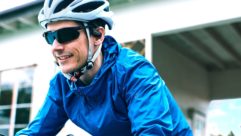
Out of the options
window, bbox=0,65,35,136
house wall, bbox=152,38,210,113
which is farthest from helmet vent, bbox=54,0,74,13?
house wall, bbox=152,38,210,113

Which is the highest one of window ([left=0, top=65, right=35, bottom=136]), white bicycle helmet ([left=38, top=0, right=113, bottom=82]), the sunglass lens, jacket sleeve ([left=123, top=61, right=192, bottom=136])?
window ([left=0, top=65, right=35, bottom=136])

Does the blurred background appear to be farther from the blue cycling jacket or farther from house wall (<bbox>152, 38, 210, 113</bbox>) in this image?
the blue cycling jacket

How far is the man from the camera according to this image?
161cm

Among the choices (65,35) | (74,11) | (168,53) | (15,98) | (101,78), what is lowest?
(101,78)

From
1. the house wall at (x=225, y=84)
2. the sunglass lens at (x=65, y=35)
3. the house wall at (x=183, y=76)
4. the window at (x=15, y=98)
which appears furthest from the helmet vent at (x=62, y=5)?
the house wall at (x=225, y=84)

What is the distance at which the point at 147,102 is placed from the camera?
5.21ft

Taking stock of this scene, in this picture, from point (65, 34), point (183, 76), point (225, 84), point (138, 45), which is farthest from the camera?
point (225, 84)

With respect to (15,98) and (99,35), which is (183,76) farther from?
(99,35)

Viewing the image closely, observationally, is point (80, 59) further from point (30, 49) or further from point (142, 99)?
point (30, 49)

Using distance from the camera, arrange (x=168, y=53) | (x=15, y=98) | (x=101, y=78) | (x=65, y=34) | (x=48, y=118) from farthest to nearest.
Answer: (x=168, y=53), (x=15, y=98), (x=48, y=118), (x=101, y=78), (x=65, y=34)

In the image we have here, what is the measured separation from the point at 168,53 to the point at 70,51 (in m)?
7.78

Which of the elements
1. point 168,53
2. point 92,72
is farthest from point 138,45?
point 92,72

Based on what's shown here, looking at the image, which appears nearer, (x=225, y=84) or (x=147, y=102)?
(x=147, y=102)

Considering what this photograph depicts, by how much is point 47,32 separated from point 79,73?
20cm
